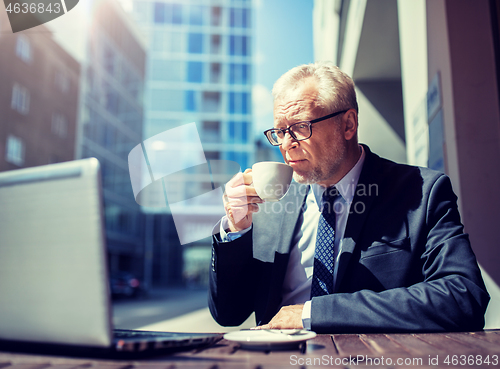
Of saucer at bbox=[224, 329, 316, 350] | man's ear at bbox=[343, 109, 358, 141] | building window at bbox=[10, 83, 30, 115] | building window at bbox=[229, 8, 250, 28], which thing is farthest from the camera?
building window at bbox=[229, 8, 250, 28]

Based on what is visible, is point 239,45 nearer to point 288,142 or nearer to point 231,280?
point 288,142

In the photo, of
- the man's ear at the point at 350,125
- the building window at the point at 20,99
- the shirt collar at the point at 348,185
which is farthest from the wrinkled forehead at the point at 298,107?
the building window at the point at 20,99

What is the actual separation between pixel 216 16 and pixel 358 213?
3565cm

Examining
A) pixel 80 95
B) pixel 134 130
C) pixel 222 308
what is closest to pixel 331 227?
pixel 222 308

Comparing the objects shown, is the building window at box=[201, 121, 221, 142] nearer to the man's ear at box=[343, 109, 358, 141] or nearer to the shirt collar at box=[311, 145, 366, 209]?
the man's ear at box=[343, 109, 358, 141]

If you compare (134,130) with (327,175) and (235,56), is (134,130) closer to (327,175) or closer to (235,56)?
(235,56)

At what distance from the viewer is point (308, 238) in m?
1.75

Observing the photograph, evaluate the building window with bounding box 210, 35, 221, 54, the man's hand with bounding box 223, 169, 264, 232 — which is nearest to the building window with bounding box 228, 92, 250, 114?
the building window with bounding box 210, 35, 221, 54

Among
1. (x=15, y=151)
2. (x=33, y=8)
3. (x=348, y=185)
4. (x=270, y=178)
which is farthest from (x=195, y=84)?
(x=270, y=178)

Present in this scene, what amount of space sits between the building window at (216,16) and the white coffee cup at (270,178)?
35.2 metres

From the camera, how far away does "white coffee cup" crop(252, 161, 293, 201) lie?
1270mm

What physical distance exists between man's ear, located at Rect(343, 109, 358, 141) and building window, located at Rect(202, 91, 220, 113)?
30.6m

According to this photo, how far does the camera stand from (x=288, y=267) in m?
1.73

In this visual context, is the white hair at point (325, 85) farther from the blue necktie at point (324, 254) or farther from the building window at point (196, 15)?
the building window at point (196, 15)
